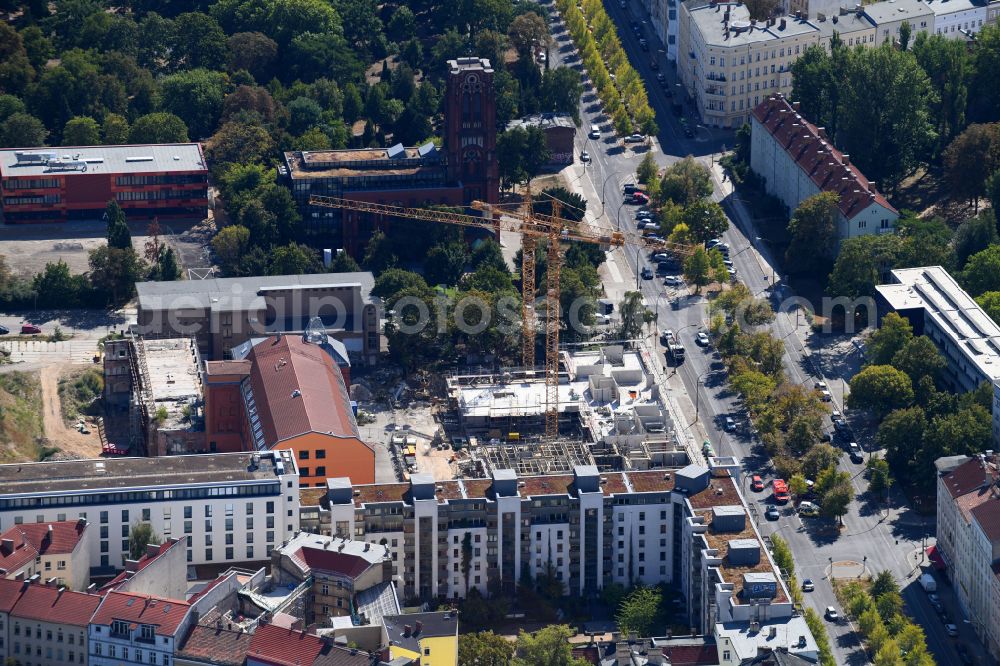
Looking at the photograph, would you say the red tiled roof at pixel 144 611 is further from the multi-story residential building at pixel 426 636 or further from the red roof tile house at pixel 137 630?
the multi-story residential building at pixel 426 636

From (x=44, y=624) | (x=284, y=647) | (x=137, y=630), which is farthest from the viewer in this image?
Answer: (x=44, y=624)

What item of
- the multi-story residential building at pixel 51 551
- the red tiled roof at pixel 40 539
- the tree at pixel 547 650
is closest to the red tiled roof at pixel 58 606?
the multi-story residential building at pixel 51 551

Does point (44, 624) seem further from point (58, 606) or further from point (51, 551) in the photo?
point (51, 551)

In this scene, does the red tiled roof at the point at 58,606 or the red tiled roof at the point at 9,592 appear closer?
the red tiled roof at the point at 58,606

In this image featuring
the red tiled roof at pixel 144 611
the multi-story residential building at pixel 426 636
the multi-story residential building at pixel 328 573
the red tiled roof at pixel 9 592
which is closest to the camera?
A: the red tiled roof at pixel 144 611

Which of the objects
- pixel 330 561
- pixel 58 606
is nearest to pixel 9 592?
pixel 58 606

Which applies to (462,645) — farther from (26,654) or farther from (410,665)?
(26,654)

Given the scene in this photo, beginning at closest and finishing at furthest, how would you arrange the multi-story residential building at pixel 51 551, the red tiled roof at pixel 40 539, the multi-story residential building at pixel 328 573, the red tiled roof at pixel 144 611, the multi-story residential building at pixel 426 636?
the red tiled roof at pixel 144 611
the multi-story residential building at pixel 426 636
the red tiled roof at pixel 40 539
the multi-story residential building at pixel 51 551
the multi-story residential building at pixel 328 573

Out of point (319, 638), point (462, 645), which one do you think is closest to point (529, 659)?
point (462, 645)
